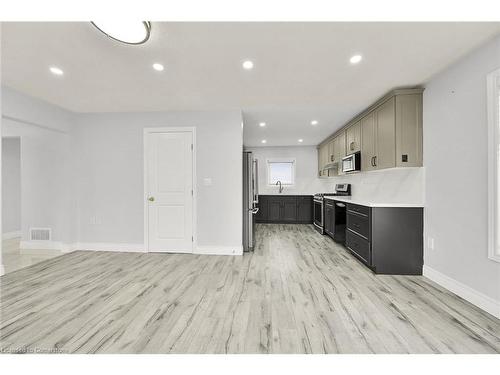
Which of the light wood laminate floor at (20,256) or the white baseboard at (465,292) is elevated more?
the white baseboard at (465,292)

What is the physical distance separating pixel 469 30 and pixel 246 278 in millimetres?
3274

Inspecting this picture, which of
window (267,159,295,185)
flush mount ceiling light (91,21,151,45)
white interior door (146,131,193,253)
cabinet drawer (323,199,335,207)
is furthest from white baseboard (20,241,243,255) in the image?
window (267,159,295,185)

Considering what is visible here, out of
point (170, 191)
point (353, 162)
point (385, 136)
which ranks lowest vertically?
point (170, 191)

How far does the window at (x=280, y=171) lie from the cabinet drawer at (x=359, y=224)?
3.68m

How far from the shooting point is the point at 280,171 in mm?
7324

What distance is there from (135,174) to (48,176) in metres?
1.69

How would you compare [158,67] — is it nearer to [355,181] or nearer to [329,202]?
[329,202]

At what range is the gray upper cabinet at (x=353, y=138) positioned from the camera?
13.3 ft

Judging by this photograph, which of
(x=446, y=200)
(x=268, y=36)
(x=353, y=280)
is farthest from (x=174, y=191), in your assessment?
(x=446, y=200)

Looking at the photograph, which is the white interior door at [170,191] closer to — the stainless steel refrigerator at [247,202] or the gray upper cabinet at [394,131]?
the stainless steel refrigerator at [247,202]

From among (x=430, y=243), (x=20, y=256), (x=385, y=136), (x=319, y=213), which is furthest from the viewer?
(x=319, y=213)

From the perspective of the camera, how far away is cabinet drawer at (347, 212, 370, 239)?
121 inches

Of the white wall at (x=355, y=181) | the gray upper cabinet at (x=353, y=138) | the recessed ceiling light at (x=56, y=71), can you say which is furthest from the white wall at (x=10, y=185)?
the gray upper cabinet at (x=353, y=138)

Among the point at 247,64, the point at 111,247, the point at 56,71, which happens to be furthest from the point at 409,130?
the point at 111,247
